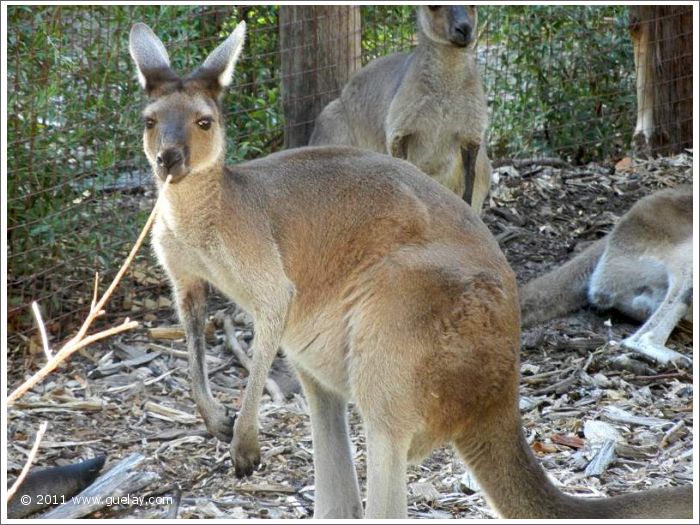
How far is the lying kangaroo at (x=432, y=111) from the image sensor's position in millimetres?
6902

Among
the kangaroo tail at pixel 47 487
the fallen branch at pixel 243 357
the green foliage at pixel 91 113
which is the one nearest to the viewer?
the kangaroo tail at pixel 47 487

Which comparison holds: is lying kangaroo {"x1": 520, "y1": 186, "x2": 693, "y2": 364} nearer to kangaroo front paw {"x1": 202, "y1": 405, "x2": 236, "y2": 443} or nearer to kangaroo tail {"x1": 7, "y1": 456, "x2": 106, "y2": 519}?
kangaroo front paw {"x1": 202, "y1": 405, "x2": 236, "y2": 443}

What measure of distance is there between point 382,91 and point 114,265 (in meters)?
1.99

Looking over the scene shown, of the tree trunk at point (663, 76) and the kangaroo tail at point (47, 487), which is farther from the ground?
the tree trunk at point (663, 76)

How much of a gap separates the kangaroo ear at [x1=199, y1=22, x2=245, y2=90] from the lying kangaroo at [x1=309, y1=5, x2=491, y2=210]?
9.52 ft


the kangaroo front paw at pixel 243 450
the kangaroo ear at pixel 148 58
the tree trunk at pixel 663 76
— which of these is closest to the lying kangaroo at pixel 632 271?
the tree trunk at pixel 663 76

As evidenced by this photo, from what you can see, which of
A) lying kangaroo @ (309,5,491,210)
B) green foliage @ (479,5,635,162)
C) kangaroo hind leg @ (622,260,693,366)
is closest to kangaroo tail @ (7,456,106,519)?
kangaroo hind leg @ (622,260,693,366)

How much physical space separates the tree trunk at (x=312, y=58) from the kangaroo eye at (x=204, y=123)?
3233 millimetres

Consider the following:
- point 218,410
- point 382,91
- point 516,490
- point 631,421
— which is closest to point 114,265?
point 382,91

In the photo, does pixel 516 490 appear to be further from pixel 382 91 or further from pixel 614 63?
pixel 614 63

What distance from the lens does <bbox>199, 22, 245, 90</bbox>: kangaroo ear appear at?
13.3 ft

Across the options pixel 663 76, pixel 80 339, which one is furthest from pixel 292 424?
pixel 663 76

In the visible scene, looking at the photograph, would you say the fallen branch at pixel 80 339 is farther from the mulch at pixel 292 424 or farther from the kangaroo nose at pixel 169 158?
the mulch at pixel 292 424

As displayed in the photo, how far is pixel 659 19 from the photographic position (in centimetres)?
865
